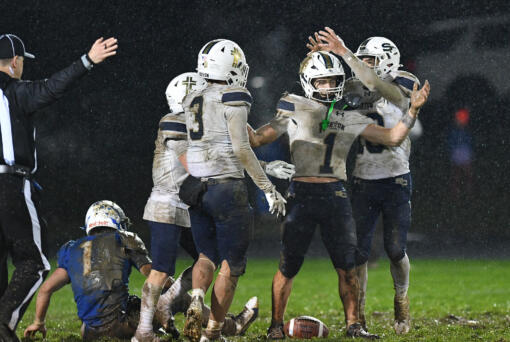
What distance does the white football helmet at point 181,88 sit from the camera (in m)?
7.30

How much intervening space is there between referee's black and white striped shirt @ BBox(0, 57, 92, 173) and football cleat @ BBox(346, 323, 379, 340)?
3141 mm

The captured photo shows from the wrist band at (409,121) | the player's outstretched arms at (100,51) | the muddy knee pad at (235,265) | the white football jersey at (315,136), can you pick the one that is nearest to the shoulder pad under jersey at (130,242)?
the muddy knee pad at (235,265)

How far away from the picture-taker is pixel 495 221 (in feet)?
93.6

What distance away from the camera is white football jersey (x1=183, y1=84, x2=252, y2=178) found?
638 cm

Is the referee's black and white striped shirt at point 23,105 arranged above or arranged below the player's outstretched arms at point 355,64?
below

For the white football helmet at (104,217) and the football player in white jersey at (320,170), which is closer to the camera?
the football player in white jersey at (320,170)

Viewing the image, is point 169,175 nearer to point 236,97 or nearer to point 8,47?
point 236,97

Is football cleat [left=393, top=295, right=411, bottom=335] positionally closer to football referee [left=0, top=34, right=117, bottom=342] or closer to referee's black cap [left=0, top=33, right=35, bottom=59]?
football referee [left=0, top=34, right=117, bottom=342]

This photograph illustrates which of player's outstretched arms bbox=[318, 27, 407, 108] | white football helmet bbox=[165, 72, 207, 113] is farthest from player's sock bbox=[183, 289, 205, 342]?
player's outstretched arms bbox=[318, 27, 407, 108]

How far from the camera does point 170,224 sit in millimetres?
7012

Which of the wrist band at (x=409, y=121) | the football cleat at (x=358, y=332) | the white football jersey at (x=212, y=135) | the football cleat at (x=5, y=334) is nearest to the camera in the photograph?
the football cleat at (x=5, y=334)

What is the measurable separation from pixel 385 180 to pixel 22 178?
11.7ft

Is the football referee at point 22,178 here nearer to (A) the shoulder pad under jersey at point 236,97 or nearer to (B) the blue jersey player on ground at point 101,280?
(B) the blue jersey player on ground at point 101,280

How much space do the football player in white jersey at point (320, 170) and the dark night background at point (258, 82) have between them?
1601 cm
